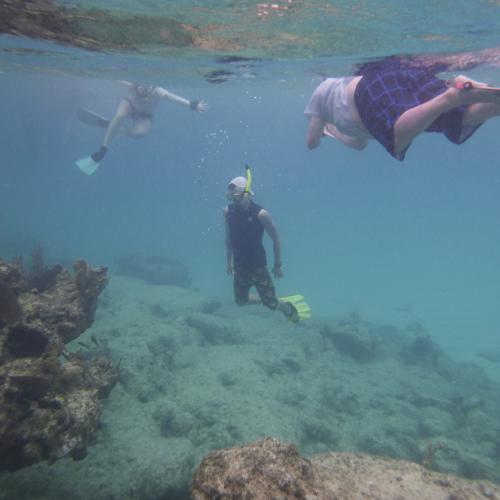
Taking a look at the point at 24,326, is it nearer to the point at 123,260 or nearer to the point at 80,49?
the point at 80,49

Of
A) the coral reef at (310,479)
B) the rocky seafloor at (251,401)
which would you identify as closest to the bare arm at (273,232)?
the rocky seafloor at (251,401)

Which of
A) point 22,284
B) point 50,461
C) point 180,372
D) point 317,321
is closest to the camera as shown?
point 50,461

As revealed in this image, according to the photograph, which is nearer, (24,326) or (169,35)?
(24,326)

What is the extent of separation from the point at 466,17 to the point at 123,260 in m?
23.2

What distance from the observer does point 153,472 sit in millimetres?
5324

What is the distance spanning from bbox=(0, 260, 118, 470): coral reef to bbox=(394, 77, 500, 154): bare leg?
17.1ft

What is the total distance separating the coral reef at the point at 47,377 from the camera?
4.23 meters

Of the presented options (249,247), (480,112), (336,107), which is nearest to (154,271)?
(249,247)

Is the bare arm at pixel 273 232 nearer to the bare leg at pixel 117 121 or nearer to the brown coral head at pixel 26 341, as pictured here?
the brown coral head at pixel 26 341

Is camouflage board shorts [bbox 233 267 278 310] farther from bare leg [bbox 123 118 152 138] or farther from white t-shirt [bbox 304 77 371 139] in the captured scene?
bare leg [bbox 123 118 152 138]

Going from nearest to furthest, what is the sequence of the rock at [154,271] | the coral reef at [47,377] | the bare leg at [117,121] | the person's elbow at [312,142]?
the coral reef at [47,377] < the person's elbow at [312,142] < the bare leg at [117,121] < the rock at [154,271]

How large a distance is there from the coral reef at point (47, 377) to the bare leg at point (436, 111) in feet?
17.1

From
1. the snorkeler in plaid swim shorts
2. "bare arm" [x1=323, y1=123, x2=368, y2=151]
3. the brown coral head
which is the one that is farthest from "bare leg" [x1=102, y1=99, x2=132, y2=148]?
"bare arm" [x1=323, y1=123, x2=368, y2=151]

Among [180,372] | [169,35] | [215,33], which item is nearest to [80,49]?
[169,35]
